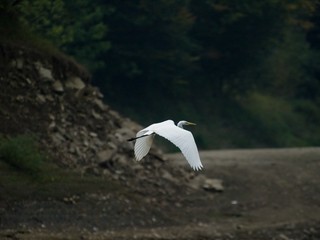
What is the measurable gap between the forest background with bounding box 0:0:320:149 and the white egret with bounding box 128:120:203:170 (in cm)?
2031

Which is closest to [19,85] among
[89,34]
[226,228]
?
[226,228]

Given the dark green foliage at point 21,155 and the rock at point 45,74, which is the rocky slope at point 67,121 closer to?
the rock at point 45,74

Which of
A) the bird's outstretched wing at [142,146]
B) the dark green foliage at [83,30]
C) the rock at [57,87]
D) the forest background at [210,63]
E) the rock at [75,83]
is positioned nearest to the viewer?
the bird's outstretched wing at [142,146]

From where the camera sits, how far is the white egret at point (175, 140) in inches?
635

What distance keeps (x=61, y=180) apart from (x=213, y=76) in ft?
90.5

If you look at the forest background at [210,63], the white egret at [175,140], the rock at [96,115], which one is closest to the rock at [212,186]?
the rock at [96,115]

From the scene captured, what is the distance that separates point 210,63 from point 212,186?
901 inches

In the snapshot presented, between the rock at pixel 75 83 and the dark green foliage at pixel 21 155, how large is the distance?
12.2ft

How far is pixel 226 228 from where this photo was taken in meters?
25.1

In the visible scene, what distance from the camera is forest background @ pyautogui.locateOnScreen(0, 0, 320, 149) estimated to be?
44688 millimetres

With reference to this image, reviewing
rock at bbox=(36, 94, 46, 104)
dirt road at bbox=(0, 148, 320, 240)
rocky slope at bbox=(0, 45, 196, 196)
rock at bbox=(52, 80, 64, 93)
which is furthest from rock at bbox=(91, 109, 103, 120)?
dirt road at bbox=(0, 148, 320, 240)

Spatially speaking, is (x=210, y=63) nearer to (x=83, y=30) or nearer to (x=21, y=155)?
(x=83, y=30)

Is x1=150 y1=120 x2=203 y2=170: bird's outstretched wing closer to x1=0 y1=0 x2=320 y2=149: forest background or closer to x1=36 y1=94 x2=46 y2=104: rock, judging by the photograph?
x1=36 y1=94 x2=46 y2=104: rock

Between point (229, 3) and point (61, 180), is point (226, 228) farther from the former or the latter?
point (229, 3)
